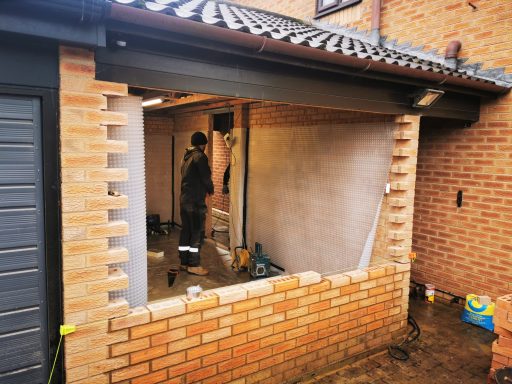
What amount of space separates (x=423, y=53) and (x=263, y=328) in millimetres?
5007

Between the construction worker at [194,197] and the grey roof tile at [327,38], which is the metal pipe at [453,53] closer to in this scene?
the grey roof tile at [327,38]

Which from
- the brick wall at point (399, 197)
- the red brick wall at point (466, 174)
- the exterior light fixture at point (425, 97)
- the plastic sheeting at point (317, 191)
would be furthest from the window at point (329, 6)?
the exterior light fixture at point (425, 97)

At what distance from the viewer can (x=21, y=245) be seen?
2.44 metres

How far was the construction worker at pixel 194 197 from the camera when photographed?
607cm

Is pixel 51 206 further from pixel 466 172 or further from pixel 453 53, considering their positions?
pixel 453 53

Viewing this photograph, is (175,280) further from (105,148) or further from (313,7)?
(313,7)

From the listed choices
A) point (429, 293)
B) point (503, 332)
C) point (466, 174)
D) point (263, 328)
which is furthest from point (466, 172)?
point (263, 328)

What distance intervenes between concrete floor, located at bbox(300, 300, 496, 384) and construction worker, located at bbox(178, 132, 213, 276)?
9.96 feet

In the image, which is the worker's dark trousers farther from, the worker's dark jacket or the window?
the window

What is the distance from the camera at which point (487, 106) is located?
5180 millimetres

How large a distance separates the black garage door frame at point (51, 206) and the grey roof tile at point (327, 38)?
0.80 metres

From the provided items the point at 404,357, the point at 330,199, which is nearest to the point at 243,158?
the point at 330,199

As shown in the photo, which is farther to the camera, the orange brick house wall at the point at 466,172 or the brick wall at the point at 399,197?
the orange brick house wall at the point at 466,172

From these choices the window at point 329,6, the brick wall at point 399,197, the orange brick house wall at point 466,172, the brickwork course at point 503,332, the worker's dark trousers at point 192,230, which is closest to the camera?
the brickwork course at point 503,332
